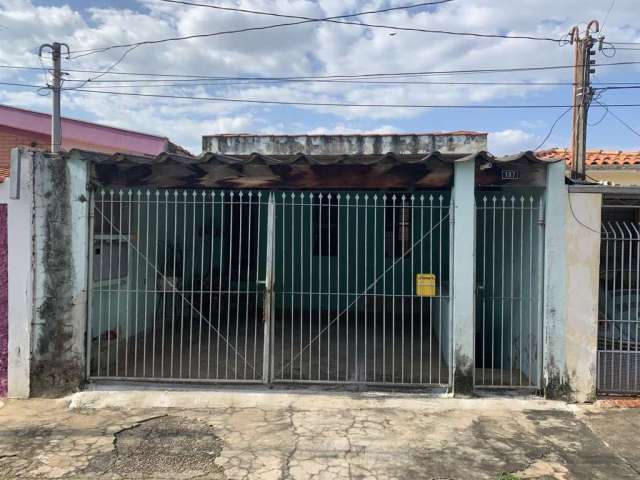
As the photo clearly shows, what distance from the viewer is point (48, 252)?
530 cm

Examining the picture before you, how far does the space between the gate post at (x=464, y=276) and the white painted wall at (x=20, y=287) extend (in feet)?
14.9

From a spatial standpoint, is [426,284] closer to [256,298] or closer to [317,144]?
[256,298]

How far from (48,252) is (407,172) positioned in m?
3.99

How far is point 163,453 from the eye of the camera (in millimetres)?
4008

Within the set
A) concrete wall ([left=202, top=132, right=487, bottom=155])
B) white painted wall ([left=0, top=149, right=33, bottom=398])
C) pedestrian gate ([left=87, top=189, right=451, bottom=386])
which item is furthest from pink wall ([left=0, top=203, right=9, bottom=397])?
concrete wall ([left=202, top=132, right=487, bottom=155])

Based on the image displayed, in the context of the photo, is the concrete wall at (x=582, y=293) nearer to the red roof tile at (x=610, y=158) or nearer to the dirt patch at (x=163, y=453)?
the dirt patch at (x=163, y=453)

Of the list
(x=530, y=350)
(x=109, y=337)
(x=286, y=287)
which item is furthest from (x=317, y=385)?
(x=286, y=287)

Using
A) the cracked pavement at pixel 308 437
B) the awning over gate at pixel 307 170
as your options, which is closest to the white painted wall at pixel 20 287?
the cracked pavement at pixel 308 437

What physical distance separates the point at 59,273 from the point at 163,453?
2464mm

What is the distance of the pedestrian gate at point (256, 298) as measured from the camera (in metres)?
5.68

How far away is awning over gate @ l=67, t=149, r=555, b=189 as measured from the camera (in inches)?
203

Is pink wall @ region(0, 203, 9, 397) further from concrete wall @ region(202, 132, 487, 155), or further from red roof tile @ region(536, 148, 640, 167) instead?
red roof tile @ region(536, 148, 640, 167)

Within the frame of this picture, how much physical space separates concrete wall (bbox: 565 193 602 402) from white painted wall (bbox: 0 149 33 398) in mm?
5729

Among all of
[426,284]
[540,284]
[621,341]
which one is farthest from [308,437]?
[621,341]
